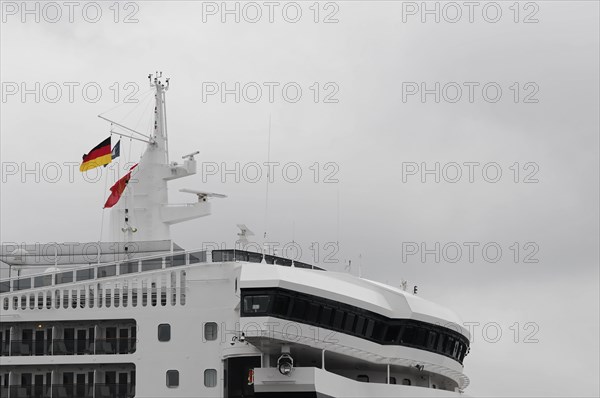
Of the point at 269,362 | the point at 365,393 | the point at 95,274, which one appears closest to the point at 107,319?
Answer: the point at 95,274

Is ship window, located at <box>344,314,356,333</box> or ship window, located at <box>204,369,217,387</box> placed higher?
ship window, located at <box>344,314,356,333</box>

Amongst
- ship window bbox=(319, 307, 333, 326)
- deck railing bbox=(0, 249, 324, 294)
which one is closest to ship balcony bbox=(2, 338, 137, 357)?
deck railing bbox=(0, 249, 324, 294)

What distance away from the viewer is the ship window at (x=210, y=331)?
213ft

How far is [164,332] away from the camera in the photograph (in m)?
65.2

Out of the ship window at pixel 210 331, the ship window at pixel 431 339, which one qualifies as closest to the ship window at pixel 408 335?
the ship window at pixel 431 339

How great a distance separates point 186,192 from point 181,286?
8143 mm

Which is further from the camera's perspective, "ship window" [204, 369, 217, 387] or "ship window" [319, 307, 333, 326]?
"ship window" [319, 307, 333, 326]

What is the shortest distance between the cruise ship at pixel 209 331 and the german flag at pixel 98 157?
7.01 m

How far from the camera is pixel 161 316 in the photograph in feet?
214

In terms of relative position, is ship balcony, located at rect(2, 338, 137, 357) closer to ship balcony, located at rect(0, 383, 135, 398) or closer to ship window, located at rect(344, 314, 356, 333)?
ship balcony, located at rect(0, 383, 135, 398)

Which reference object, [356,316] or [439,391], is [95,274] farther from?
[439,391]

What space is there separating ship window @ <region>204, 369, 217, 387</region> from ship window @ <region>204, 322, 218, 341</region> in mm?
1320

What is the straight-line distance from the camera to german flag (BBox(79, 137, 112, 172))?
73688 millimetres

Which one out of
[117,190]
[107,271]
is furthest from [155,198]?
[107,271]
